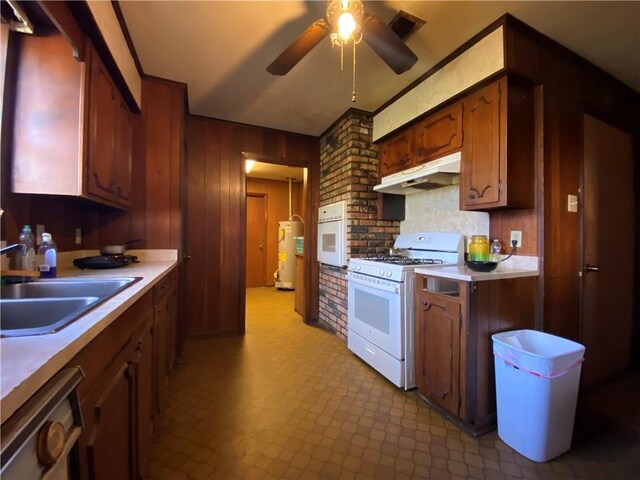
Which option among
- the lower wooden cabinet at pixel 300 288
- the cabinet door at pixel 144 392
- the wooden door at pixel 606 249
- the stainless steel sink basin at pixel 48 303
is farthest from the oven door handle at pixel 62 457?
the lower wooden cabinet at pixel 300 288

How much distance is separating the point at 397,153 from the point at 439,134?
0.53m

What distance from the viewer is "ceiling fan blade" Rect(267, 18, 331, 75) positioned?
140 cm

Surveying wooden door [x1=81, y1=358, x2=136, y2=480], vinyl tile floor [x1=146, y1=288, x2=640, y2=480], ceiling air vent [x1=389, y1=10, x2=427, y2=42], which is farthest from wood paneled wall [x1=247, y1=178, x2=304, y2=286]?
wooden door [x1=81, y1=358, x2=136, y2=480]

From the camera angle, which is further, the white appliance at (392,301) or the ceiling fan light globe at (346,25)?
the white appliance at (392,301)

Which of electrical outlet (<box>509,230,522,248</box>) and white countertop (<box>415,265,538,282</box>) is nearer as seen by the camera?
white countertop (<box>415,265,538,282</box>)

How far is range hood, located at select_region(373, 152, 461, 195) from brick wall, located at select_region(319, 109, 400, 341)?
240 millimetres

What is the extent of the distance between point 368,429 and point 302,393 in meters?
0.55

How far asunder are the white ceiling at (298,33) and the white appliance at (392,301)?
4.76ft

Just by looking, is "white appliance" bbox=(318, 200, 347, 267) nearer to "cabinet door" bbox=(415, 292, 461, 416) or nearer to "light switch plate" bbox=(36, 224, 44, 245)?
"cabinet door" bbox=(415, 292, 461, 416)

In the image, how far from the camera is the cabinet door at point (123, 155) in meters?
1.87

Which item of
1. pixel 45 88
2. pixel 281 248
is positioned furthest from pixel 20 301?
pixel 281 248

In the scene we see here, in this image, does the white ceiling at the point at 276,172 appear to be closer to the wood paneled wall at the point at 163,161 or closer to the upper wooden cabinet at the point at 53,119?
the wood paneled wall at the point at 163,161

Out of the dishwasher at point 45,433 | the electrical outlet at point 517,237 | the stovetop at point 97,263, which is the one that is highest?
the electrical outlet at point 517,237

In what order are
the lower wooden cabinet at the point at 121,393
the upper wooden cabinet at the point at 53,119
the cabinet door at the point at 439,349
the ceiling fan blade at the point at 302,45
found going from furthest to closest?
1. the cabinet door at the point at 439,349
2. the ceiling fan blade at the point at 302,45
3. the upper wooden cabinet at the point at 53,119
4. the lower wooden cabinet at the point at 121,393
